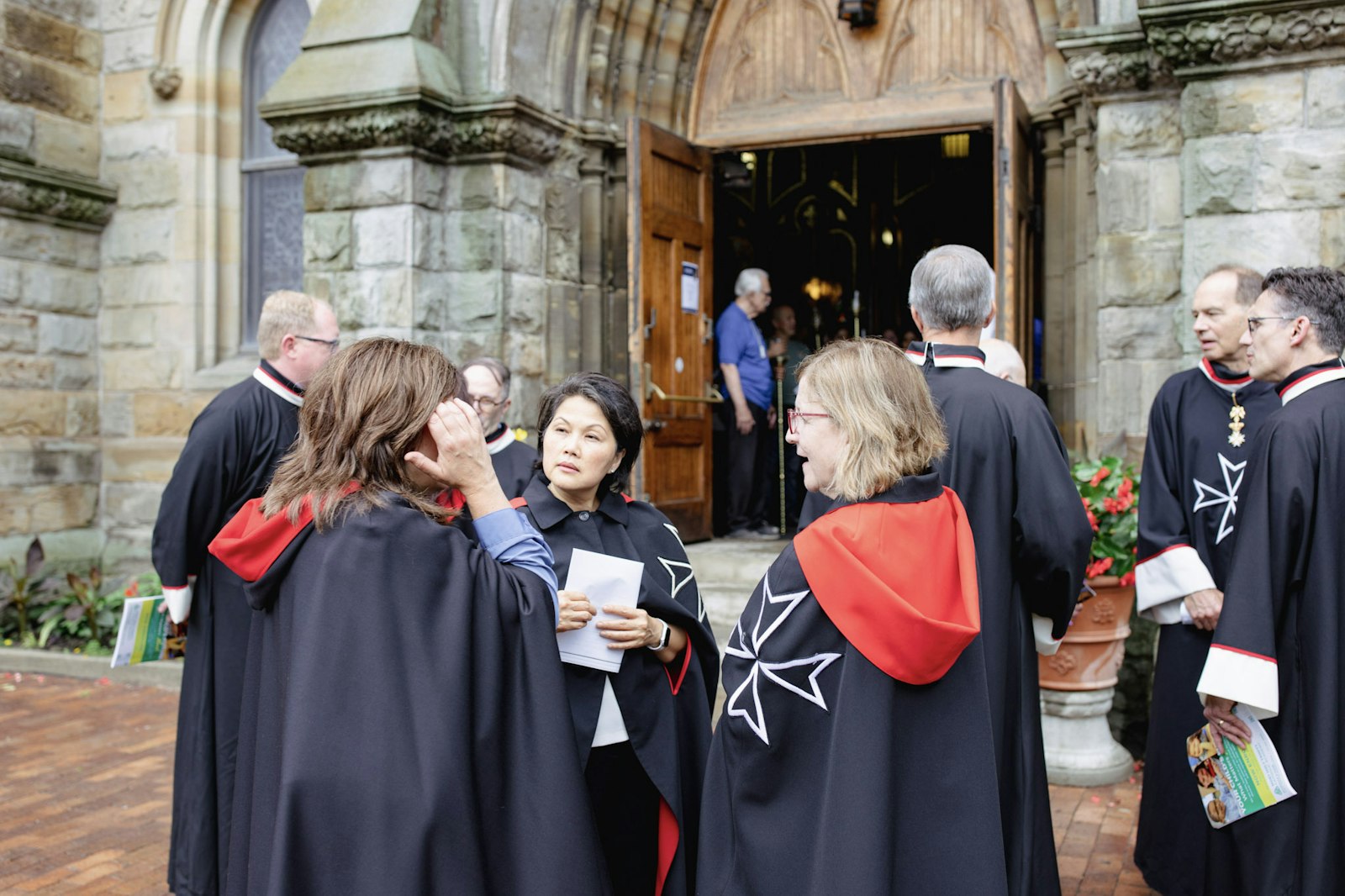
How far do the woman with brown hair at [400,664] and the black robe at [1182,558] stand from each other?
2461 millimetres

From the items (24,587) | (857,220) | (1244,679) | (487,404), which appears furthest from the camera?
(857,220)

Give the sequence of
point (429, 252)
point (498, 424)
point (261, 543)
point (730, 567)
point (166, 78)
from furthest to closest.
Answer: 1. point (166, 78)
2. point (730, 567)
3. point (429, 252)
4. point (498, 424)
5. point (261, 543)

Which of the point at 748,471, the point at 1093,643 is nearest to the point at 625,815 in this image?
the point at 1093,643

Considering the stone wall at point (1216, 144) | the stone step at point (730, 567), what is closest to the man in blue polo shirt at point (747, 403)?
the stone step at point (730, 567)

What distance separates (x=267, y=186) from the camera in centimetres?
949

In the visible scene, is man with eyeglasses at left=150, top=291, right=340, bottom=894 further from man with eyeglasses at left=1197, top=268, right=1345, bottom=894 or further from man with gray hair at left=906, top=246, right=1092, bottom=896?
man with eyeglasses at left=1197, top=268, right=1345, bottom=894

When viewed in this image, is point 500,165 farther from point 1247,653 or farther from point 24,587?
point 1247,653

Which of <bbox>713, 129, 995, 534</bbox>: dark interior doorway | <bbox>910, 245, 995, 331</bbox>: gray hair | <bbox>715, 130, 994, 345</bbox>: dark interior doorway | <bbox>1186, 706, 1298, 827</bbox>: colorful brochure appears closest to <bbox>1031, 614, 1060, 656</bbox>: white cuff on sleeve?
<bbox>1186, 706, 1298, 827</bbox>: colorful brochure

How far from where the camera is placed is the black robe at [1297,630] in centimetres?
317

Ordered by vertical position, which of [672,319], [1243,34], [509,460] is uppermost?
[1243,34]

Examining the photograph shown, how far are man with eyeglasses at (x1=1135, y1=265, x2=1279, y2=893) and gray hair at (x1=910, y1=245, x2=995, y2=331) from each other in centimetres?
131

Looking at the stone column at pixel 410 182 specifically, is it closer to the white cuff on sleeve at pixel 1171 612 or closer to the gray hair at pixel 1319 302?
the white cuff on sleeve at pixel 1171 612

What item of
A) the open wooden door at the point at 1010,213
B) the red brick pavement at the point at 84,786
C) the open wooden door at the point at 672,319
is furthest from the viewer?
the open wooden door at the point at 672,319

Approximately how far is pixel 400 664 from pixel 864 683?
87 cm
